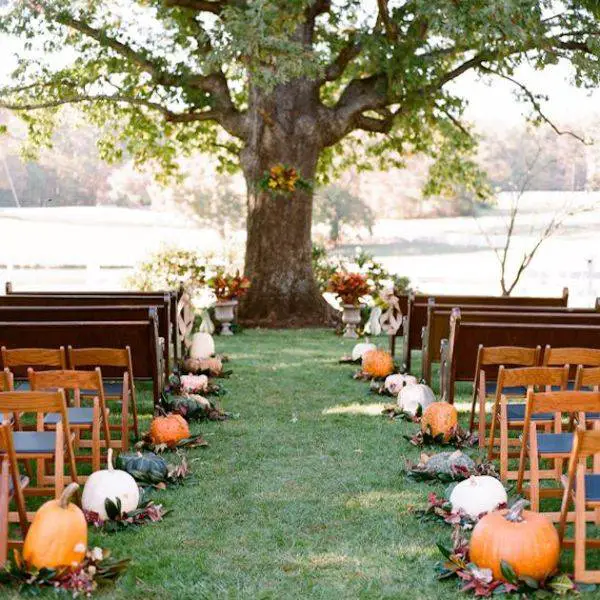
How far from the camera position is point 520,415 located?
7.56 metres

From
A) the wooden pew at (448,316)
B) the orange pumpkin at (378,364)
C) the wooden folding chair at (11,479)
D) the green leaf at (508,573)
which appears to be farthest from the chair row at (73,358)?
the orange pumpkin at (378,364)

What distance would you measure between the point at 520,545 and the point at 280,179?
497 inches

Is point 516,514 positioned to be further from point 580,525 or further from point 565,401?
point 565,401

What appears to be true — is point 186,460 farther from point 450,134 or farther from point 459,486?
point 450,134

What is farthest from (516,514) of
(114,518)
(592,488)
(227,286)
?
(227,286)

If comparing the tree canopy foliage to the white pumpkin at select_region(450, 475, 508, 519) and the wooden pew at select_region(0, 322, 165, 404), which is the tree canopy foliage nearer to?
the wooden pew at select_region(0, 322, 165, 404)

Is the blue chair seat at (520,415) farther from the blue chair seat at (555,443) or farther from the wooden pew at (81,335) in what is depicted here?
the wooden pew at (81,335)

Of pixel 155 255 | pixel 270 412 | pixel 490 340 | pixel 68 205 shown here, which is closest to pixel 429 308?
pixel 490 340

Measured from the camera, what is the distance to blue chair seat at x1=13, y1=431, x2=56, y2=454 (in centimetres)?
582

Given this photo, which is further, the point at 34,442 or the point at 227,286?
the point at 227,286

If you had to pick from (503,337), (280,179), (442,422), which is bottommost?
(442,422)

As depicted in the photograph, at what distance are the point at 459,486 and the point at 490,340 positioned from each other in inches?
144

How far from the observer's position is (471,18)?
1268 cm

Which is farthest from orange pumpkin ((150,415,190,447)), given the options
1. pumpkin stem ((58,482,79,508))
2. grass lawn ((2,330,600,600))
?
pumpkin stem ((58,482,79,508))
